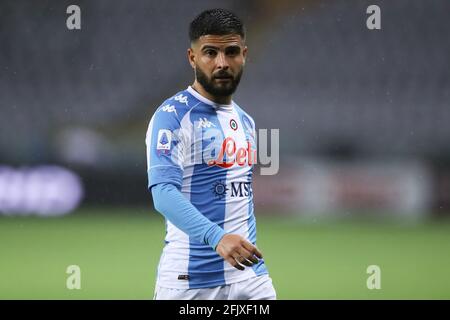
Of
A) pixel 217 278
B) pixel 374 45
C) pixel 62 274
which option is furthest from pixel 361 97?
pixel 217 278

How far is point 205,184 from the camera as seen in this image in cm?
344

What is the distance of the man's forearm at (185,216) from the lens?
3047mm

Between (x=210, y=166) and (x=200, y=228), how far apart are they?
44 cm

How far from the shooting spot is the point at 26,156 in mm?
11078

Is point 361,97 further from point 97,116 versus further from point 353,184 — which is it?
point 97,116

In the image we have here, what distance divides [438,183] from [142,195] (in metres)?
3.99

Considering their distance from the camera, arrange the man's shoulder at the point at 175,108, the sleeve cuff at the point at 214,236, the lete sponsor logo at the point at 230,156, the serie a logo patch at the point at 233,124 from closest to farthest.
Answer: the sleeve cuff at the point at 214,236 → the man's shoulder at the point at 175,108 → the lete sponsor logo at the point at 230,156 → the serie a logo patch at the point at 233,124

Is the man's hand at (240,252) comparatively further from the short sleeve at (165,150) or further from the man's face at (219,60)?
the man's face at (219,60)

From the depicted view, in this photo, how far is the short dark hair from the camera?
341 centimetres

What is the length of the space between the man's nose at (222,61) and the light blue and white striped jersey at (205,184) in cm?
21

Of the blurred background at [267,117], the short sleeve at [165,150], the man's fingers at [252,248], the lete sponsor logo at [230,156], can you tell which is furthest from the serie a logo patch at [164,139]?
the blurred background at [267,117]

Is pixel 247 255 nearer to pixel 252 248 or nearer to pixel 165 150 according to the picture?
pixel 252 248

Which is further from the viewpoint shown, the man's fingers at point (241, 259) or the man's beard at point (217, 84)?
the man's beard at point (217, 84)

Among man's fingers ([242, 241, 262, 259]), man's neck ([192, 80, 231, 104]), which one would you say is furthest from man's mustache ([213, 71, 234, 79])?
man's fingers ([242, 241, 262, 259])
